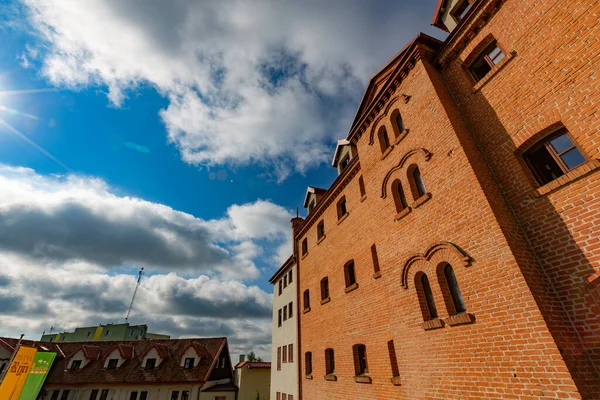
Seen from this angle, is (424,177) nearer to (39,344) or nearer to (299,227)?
(299,227)

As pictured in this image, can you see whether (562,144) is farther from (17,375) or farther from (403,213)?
(17,375)

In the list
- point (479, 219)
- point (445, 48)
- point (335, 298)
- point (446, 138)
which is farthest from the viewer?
point (335, 298)

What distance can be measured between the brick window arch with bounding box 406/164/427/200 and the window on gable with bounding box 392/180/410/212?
516mm

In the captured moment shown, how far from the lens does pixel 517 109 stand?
21.3ft

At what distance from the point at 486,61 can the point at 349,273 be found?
9582 millimetres

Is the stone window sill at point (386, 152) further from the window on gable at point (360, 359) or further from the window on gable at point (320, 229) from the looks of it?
the window on gable at point (320, 229)

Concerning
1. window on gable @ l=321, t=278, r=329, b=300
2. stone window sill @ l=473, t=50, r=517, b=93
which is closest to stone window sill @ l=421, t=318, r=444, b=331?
stone window sill @ l=473, t=50, r=517, b=93

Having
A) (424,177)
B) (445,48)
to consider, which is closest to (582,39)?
(445,48)

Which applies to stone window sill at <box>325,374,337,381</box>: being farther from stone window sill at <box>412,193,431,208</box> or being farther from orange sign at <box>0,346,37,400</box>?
orange sign at <box>0,346,37,400</box>

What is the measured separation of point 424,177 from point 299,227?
13729 millimetres

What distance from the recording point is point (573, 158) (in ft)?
18.2

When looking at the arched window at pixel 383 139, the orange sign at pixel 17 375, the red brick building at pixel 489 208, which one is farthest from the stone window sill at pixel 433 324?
the orange sign at pixel 17 375

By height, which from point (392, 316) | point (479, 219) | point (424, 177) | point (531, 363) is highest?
point (424, 177)

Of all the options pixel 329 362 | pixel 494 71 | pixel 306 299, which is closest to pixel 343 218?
pixel 306 299
